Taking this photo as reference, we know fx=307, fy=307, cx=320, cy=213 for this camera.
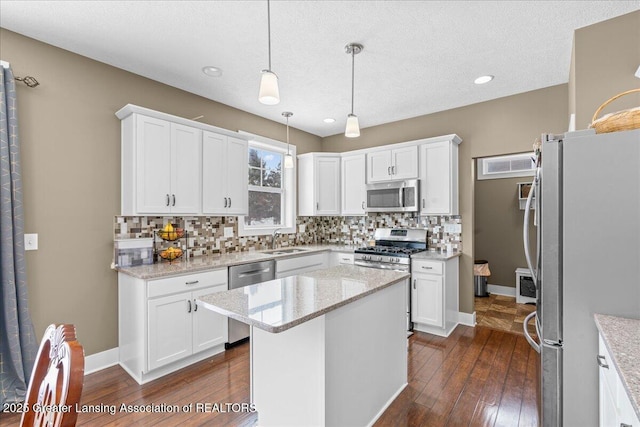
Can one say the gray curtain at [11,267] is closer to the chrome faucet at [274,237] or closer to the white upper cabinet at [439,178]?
the chrome faucet at [274,237]

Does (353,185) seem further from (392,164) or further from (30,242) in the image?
(30,242)

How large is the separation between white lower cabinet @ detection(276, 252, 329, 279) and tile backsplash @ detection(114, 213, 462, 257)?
628 millimetres

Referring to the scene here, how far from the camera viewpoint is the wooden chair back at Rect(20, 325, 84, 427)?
0.61 metres

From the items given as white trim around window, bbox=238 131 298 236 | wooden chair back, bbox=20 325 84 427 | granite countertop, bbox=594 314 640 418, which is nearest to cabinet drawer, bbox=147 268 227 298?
white trim around window, bbox=238 131 298 236

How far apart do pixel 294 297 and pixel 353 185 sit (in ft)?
10.0

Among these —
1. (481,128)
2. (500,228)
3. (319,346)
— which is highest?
(481,128)

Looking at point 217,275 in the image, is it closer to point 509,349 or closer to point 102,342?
point 102,342

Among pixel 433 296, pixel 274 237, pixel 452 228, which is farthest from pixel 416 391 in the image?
pixel 274 237

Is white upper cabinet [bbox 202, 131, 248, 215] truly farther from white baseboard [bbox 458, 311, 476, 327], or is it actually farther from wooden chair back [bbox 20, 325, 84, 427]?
white baseboard [bbox 458, 311, 476, 327]

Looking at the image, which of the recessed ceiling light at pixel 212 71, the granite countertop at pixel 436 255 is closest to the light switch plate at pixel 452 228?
the granite countertop at pixel 436 255

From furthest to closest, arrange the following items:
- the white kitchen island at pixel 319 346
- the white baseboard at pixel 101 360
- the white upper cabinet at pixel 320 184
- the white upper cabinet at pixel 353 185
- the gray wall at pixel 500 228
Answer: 1. the gray wall at pixel 500 228
2. the white upper cabinet at pixel 320 184
3. the white upper cabinet at pixel 353 185
4. the white baseboard at pixel 101 360
5. the white kitchen island at pixel 319 346

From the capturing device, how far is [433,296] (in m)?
3.51

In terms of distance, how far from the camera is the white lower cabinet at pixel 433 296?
11.4 feet

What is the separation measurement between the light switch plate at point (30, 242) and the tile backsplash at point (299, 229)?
1.82 ft
